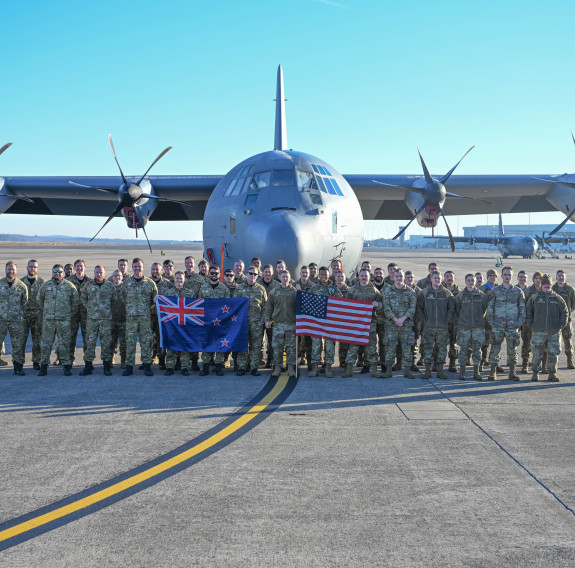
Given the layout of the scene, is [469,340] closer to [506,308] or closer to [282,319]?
[506,308]

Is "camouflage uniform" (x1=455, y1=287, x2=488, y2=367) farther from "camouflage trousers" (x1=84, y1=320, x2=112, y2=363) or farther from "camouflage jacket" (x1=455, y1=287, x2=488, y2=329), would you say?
"camouflage trousers" (x1=84, y1=320, x2=112, y2=363)

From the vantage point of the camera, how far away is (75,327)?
9.73 m

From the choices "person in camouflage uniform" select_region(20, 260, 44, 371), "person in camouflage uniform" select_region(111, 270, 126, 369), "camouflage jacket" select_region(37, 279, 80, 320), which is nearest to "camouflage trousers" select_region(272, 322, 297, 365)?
"person in camouflage uniform" select_region(111, 270, 126, 369)

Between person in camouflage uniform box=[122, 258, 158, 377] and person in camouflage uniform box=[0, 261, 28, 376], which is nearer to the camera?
person in camouflage uniform box=[122, 258, 158, 377]

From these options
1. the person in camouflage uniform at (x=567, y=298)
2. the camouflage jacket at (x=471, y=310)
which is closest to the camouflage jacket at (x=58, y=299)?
the camouflage jacket at (x=471, y=310)

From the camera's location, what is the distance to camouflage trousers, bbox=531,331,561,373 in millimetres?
8703

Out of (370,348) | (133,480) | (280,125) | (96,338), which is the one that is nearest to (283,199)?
(370,348)

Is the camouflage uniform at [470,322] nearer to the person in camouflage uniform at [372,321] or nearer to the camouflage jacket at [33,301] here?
the person in camouflage uniform at [372,321]

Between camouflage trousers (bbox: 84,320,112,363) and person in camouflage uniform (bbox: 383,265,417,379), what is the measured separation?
4.51 m

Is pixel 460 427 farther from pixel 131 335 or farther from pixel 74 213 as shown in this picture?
pixel 74 213

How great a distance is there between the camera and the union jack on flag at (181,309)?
925 cm

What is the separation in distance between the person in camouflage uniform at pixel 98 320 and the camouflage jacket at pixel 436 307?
16.9 feet

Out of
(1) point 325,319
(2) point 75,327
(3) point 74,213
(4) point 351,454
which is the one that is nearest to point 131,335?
(2) point 75,327

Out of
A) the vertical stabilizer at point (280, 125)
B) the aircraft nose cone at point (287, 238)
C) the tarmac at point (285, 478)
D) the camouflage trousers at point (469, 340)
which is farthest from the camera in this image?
the vertical stabilizer at point (280, 125)
